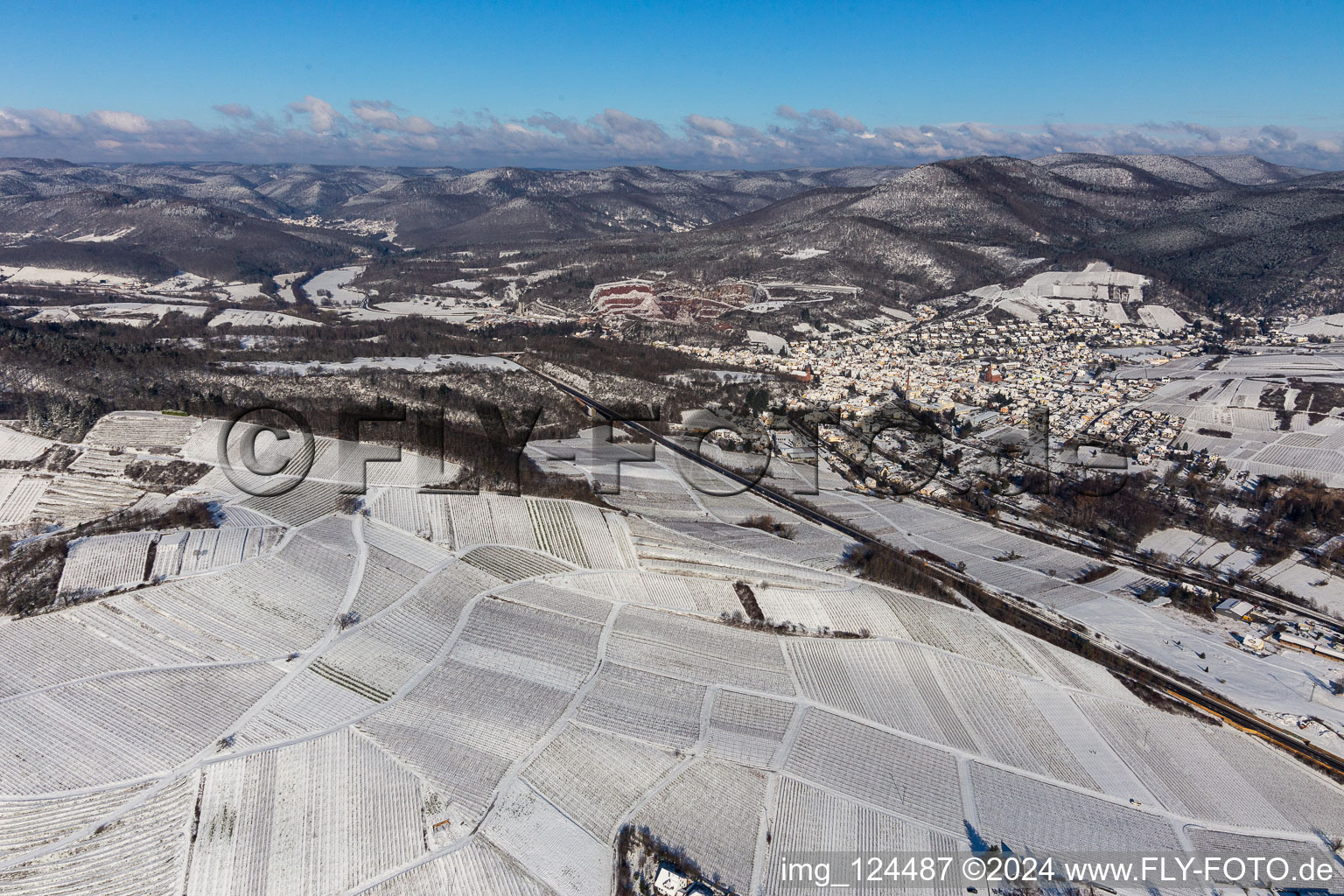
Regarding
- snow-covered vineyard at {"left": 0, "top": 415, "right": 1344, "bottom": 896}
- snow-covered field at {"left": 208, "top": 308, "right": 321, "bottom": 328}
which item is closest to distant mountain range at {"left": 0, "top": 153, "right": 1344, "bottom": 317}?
snow-covered field at {"left": 208, "top": 308, "right": 321, "bottom": 328}

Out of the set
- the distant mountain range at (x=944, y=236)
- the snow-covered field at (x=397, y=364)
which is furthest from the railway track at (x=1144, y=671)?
the distant mountain range at (x=944, y=236)

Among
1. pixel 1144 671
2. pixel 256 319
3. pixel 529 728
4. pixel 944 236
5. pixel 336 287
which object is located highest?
pixel 944 236

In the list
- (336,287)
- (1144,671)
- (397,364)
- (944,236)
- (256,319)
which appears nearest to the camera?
(1144,671)

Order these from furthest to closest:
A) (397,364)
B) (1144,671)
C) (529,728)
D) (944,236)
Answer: (944,236) < (397,364) < (1144,671) < (529,728)

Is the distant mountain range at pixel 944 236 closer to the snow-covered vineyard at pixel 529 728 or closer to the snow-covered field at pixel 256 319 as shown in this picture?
the snow-covered field at pixel 256 319

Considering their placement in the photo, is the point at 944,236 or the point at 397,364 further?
the point at 944,236

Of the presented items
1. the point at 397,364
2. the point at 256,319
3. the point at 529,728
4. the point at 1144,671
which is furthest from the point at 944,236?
the point at 529,728

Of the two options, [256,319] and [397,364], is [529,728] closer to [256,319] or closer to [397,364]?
[397,364]

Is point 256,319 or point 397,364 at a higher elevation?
point 256,319

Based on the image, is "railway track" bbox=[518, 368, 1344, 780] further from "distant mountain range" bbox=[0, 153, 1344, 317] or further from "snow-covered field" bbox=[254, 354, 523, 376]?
"distant mountain range" bbox=[0, 153, 1344, 317]

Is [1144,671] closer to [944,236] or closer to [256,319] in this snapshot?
[256,319]
